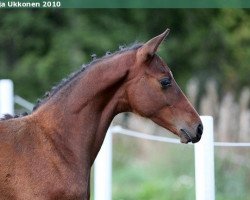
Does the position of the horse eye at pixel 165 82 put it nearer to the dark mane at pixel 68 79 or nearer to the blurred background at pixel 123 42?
the dark mane at pixel 68 79

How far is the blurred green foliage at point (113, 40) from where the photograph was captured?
21.3m

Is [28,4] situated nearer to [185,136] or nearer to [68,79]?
[68,79]

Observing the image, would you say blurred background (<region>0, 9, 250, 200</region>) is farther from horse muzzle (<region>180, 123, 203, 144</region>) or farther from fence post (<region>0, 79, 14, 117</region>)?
horse muzzle (<region>180, 123, 203, 144</region>)

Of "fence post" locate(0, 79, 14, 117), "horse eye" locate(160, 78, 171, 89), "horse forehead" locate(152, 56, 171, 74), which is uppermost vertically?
"fence post" locate(0, 79, 14, 117)

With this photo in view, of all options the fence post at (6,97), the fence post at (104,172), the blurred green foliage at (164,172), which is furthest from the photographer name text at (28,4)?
the fence post at (104,172)

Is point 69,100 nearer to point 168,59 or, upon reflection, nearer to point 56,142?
point 56,142

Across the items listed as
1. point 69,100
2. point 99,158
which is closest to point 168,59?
point 99,158

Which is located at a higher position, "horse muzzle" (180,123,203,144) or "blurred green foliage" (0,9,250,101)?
"blurred green foliage" (0,9,250,101)

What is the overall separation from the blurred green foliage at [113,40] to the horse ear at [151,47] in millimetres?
13762

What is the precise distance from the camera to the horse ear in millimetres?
6805

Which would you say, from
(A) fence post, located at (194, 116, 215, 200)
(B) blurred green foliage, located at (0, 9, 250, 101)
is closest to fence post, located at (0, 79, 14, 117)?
(A) fence post, located at (194, 116, 215, 200)

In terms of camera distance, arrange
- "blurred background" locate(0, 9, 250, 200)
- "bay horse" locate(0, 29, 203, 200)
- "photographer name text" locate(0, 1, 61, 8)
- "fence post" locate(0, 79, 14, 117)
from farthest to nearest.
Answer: "blurred background" locate(0, 9, 250, 200), "photographer name text" locate(0, 1, 61, 8), "fence post" locate(0, 79, 14, 117), "bay horse" locate(0, 29, 203, 200)

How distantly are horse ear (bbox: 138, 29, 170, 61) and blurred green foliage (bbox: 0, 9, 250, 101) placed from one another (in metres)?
13.8

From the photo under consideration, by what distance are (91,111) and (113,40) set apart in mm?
14561
